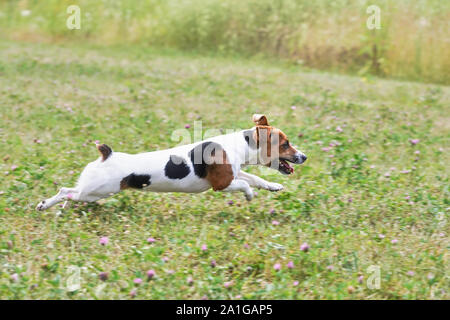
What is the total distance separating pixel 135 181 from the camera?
4395 mm

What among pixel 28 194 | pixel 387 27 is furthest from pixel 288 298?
pixel 387 27

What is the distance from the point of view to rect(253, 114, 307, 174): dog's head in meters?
4.70

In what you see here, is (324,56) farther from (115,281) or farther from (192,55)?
(115,281)

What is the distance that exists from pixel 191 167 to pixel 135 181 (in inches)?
17.7

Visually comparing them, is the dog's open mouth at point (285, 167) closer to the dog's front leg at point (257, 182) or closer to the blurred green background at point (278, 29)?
the dog's front leg at point (257, 182)

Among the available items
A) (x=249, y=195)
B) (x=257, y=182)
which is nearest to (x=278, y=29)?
(x=257, y=182)

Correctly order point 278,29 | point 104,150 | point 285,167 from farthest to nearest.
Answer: point 278,29, point 285,167, point 104,150

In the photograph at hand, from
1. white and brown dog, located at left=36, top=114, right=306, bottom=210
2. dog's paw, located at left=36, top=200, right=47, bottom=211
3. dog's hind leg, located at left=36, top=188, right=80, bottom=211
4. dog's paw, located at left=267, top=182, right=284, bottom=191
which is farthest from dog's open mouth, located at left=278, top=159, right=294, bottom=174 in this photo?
dog's paw, located at left=36, top=200, right=47, bottom=211

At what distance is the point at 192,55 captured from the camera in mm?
12836

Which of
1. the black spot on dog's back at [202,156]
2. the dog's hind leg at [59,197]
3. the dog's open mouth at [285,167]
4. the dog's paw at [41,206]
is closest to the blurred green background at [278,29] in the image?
the dog's open mouth at [285,167]

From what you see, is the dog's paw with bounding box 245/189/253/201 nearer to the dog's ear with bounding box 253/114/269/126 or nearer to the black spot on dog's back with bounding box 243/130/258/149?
the black spot on dog's back with bounding box 243/130/258/149

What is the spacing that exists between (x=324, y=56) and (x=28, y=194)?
28.4ft

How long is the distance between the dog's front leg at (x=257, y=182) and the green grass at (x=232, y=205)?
133mm

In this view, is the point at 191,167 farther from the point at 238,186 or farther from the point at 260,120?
the point at 260,120
